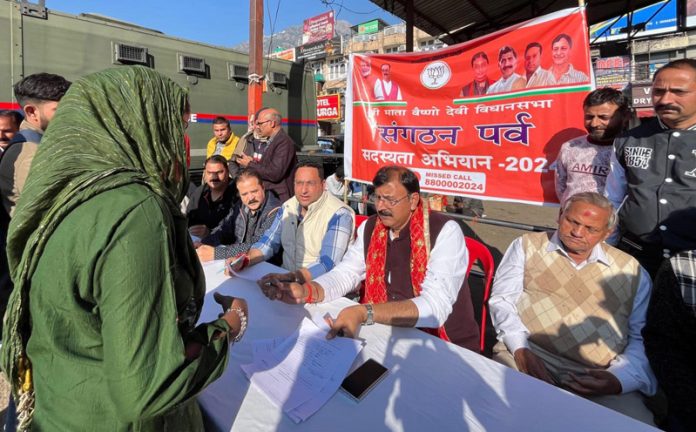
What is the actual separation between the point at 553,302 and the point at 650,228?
0.68m

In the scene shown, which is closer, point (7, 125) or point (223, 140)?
point (7, 125)

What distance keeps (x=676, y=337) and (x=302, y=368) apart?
1.43 meters

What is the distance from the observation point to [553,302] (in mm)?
1800

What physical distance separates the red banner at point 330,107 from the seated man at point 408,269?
16494 mm

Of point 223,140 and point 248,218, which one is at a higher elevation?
point 223,140

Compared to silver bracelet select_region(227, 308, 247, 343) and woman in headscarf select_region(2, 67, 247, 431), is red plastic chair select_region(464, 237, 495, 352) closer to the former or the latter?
silver bracelet select_region(227, 308, 247, 343)

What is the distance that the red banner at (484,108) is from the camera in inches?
104

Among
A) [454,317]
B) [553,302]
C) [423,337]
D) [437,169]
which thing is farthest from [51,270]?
[437,169]

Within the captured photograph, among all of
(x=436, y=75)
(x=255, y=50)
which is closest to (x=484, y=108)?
(x=436, y=75)

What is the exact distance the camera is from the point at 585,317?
171 centimetres

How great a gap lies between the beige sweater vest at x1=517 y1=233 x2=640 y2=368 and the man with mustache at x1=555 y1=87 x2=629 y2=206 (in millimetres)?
817

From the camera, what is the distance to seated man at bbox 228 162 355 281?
7.96 ft

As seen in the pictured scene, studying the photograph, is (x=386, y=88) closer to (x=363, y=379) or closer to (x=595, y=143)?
(x=595, y=143)

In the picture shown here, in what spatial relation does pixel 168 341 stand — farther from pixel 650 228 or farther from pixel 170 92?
pixel 650 228
